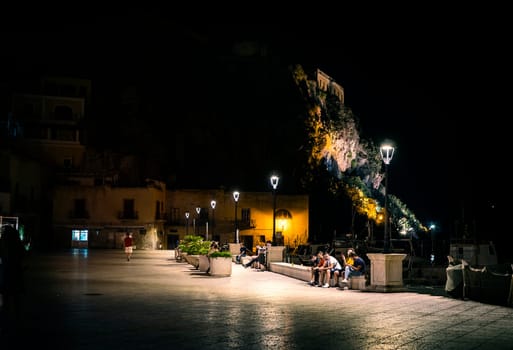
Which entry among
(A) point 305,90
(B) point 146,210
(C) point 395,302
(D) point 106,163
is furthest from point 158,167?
(C) point 395,302

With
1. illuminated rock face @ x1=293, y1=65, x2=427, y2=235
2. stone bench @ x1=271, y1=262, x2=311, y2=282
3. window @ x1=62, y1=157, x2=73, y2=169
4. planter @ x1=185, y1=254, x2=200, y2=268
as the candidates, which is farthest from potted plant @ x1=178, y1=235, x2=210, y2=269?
illuminated rock face @ x1=293, y1=65, x2=427, y2=235

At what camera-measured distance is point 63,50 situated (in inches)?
3408

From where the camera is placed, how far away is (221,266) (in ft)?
76.3

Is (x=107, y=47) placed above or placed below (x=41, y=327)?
above

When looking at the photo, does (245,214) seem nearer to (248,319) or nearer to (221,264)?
(221,264)

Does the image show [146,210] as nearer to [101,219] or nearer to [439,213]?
[101,219]

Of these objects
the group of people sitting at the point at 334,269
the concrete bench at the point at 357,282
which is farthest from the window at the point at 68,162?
the concrete bench at the point at 357,282

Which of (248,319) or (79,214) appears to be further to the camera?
(79,214)

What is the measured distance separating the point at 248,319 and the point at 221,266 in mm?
12210

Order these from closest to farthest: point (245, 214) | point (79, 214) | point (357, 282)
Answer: point (357, 282) < point (79, 214) < point (245, 214)

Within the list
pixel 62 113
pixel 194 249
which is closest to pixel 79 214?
pixel 62 113

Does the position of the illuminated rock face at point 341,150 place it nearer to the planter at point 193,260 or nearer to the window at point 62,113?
the window at point 62,113

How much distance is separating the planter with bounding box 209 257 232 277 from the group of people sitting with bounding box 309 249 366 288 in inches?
181

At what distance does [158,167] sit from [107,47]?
24306 millimetres
